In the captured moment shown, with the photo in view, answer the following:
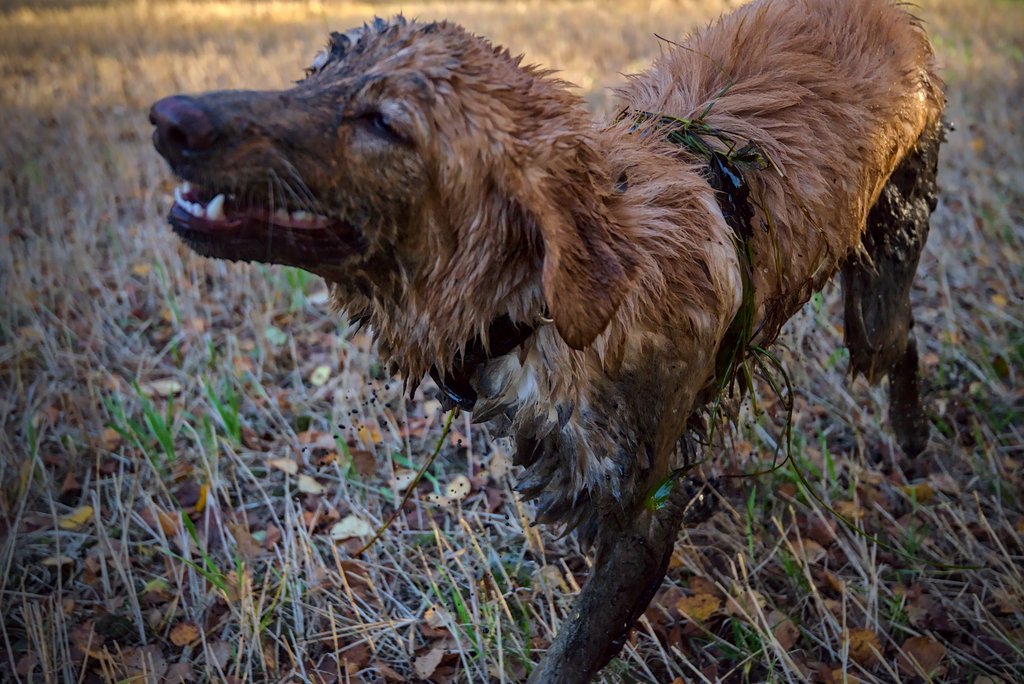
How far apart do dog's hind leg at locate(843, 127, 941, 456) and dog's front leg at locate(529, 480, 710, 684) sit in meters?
1.41

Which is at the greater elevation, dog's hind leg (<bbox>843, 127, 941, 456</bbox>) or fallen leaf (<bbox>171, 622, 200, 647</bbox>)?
dog's hind leg (<bbox>843, 127, 941, 456</bbox>)

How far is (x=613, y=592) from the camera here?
7.57 ft

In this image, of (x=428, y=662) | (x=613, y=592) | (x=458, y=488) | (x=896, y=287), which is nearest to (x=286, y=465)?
(x=458, y=488)

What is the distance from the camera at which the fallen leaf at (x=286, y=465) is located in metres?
3.50

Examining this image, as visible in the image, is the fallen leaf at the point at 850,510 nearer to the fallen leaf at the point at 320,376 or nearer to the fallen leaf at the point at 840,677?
the fallen leaf at the point at 840,677

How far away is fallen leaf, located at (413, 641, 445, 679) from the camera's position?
106 inches

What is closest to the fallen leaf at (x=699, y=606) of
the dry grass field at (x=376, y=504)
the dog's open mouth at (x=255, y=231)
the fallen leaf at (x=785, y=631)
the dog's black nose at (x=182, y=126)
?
the dry grass field at (x=376, y=504)

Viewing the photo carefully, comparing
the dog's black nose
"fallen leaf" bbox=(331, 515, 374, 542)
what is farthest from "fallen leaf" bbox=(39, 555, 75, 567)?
the dog's black nose

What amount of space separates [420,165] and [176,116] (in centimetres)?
53

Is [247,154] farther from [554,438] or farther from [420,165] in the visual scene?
[554,438]

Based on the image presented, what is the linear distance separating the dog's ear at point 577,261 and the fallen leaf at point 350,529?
5.74 ft

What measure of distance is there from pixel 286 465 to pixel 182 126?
209 cm

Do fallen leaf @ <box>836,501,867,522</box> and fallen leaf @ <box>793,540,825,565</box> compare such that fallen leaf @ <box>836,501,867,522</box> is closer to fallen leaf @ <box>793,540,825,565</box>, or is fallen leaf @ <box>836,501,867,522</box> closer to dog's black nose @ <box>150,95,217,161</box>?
fallen leaf @ <box>793,540,825,565</box>

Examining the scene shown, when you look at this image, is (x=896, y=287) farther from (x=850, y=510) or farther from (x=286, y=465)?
(x=286, y=465)
